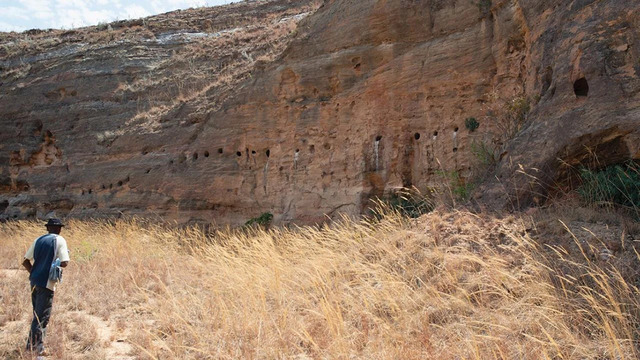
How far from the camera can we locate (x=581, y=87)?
646cm

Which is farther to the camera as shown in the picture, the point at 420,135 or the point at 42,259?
the point at 420,135

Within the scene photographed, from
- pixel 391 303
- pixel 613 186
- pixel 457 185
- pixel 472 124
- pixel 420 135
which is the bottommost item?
pixel 457 185

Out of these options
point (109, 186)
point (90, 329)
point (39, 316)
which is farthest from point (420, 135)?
point (109, 186)

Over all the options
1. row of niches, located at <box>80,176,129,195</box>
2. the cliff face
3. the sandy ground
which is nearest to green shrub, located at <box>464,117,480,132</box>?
the cliff face

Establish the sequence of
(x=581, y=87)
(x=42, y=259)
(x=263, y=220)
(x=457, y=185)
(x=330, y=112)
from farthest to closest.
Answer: (x=263, y=220) → (x=330, y=112) → (x=457, y=185) → (x=581, y=87) → (x=42, y=259)

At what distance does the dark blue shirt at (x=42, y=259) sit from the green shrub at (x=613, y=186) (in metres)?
6.24

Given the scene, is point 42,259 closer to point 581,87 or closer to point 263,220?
point 581,87

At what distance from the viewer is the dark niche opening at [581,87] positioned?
635 cm

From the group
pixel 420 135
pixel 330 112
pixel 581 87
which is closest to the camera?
pixel 581 87

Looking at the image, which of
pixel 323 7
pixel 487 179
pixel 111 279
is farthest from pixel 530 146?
pixel 323 7

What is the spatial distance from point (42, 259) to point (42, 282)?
0.92 feet

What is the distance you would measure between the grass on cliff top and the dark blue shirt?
64 cm

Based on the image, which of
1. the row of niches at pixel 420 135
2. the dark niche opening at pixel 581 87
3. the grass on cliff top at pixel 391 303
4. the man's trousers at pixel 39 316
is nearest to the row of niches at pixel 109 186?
the grass on cliff top at pixel 391 303

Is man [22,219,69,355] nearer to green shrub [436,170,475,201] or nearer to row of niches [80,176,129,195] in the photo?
green shrub [436,170,475,201]
